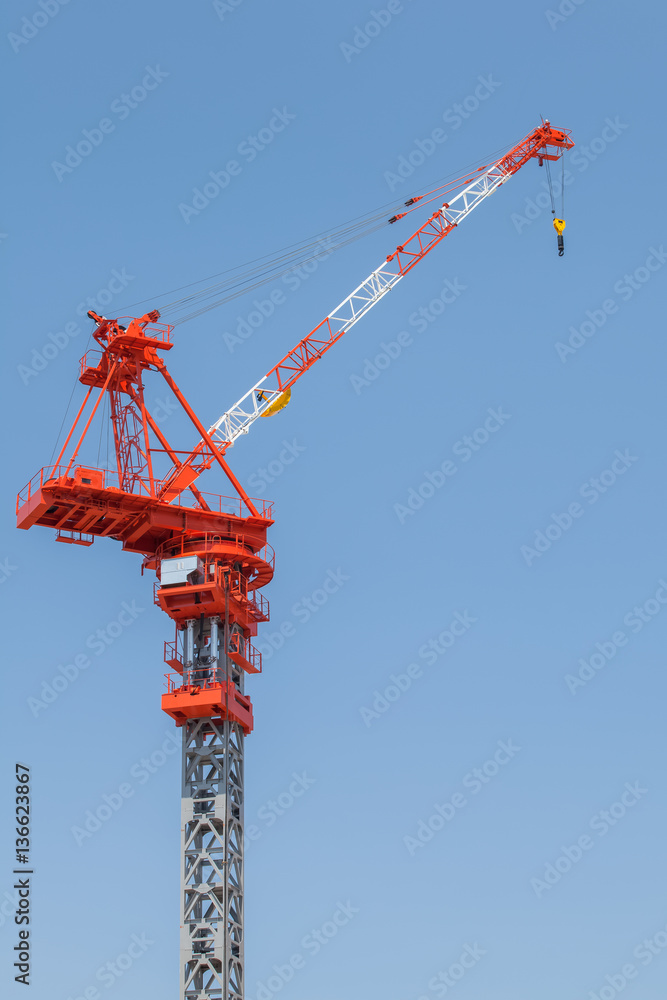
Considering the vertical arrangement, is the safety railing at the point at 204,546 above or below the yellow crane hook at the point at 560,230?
below

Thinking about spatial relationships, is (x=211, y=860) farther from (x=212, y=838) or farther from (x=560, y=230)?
(x=560, y=230)

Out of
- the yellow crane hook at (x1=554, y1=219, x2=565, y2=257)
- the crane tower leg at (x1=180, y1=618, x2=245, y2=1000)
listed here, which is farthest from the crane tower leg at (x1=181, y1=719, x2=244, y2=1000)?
the yellow crane hook at (x1=554, y1=219, x2=565, y2=257)

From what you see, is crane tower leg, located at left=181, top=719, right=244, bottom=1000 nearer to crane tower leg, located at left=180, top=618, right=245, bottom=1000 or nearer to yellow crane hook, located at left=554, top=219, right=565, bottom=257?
crane tower leg, located at left=180, top=618, right=245, bottom=1000

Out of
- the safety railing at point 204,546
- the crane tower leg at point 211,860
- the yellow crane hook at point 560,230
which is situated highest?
the yellow crane hook at point 560,230

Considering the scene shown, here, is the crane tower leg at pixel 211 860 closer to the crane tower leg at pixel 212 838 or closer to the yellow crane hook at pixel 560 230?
the crane tower leg at pixel 212 838

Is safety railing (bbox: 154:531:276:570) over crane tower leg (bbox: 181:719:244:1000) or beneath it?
over

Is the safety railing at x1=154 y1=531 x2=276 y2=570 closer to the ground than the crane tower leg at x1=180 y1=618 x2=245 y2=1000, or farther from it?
farther from it

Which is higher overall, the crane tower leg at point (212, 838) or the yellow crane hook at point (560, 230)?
the yellow crane hook at point (560, 230)

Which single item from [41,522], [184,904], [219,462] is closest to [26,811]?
[184,904]

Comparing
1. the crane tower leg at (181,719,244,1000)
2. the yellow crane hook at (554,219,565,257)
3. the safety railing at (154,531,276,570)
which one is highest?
the yellow crane hook at (554,219,565,257)

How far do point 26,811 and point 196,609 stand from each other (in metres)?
17.8

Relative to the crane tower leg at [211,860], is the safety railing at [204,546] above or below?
above

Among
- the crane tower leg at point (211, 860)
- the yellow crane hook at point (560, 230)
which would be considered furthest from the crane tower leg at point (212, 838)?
the yellow crane hook at point (560, 230)

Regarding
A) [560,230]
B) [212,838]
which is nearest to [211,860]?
[212,838]
